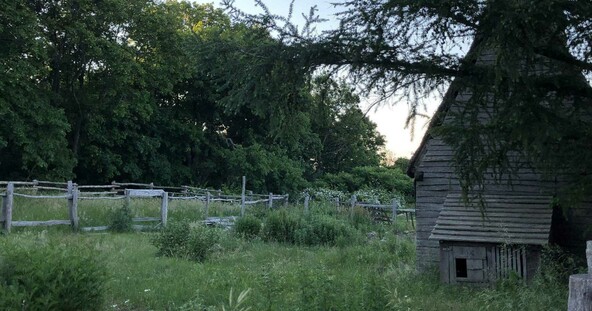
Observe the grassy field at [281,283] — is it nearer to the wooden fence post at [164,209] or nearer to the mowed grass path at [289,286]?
the mowed grass path at [289,286]

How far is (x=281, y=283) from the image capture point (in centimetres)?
846

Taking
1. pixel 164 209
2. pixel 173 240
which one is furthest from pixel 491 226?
pixel 164 209

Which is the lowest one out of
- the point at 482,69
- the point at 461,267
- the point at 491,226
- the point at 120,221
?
the point at 461,267

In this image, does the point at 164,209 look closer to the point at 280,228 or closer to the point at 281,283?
the point at 280,228

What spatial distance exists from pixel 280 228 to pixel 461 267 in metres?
8.67

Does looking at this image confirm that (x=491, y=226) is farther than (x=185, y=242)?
No

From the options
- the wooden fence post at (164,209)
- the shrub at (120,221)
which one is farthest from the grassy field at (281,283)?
the wooden fence post at (164,209)

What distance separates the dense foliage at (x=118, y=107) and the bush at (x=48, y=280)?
10840 mm

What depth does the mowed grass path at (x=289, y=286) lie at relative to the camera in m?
6.27

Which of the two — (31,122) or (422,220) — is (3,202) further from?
(31,122)

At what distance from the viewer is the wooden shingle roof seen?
391 inches

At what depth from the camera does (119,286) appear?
8312 millimetres

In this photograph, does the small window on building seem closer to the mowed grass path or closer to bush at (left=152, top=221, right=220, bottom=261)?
the mowed grass path

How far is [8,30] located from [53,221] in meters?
15.3
